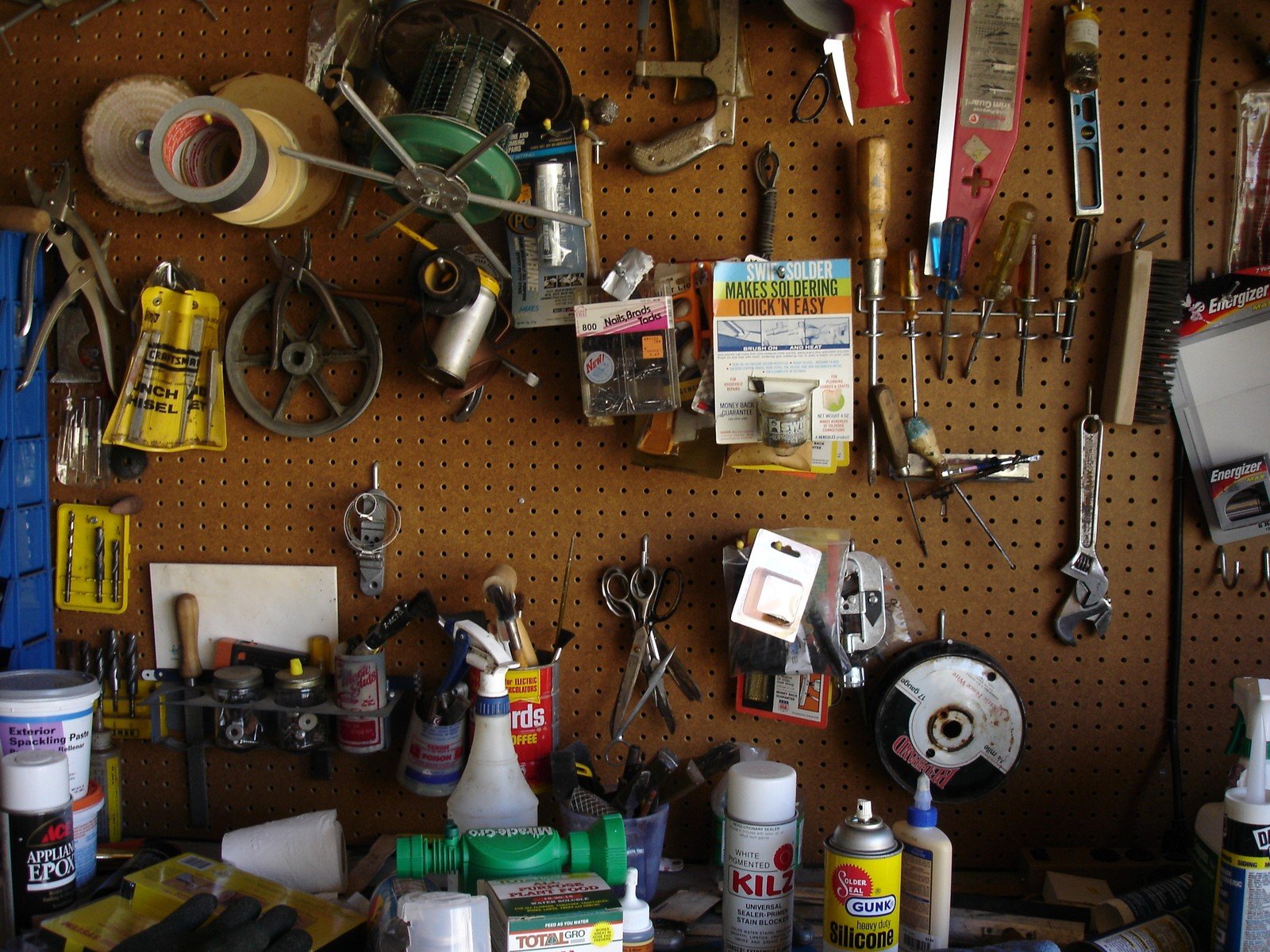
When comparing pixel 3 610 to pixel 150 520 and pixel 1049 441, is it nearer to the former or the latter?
pixel 150 520

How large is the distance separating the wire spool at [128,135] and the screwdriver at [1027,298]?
1.23 meters

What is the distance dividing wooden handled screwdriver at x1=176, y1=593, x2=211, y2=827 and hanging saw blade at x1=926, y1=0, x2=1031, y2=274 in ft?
3.93

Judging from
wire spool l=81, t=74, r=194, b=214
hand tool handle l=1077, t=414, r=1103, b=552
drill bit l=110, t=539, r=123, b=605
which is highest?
wire spool l=81, t=74, r=194, b=214

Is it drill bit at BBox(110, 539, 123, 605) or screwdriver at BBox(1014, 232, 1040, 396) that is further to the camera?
drill bit at BBox(110, 539, 123, 605)

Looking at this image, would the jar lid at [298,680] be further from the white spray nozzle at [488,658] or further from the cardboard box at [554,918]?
the cardboard box at [554,918]

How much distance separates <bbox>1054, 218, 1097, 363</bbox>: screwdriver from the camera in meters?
1.23

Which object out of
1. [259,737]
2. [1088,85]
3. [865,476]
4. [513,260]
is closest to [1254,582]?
[865,476]

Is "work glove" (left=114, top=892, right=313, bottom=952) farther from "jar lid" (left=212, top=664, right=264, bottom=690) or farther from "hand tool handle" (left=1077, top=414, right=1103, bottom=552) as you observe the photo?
"hand tool handle" (left=1077, top=414, right=1103, bottom=552)

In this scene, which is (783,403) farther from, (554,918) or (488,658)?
(554,918)

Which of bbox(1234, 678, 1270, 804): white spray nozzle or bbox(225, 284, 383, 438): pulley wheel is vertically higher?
bbox(225, 284, 383, 438): pulley wheel

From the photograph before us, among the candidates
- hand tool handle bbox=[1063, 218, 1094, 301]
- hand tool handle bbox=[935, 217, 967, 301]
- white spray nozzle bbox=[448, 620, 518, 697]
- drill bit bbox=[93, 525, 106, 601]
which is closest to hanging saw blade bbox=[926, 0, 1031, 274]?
hand tool handle bbox=[935, 217, 967, 301]

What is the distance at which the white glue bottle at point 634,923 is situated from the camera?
3.28ft

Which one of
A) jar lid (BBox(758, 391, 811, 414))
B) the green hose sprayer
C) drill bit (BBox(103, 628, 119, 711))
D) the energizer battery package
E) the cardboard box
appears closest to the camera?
the cardboard box

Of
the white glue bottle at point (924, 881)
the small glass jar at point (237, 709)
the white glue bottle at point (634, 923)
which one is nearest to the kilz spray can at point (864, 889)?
the white glue bottle at point (924, 881)
